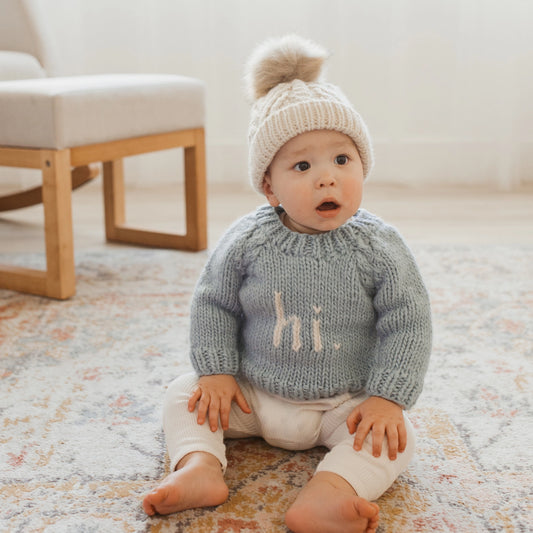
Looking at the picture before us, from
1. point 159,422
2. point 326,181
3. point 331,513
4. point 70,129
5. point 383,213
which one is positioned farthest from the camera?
point 383,213

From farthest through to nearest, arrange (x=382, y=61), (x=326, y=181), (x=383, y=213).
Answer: (x=382, y=61)
(x=383, y=213)
(x=326, y=181)

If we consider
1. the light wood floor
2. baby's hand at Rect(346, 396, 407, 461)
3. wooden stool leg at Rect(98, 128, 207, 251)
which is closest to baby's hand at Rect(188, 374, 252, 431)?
baby's hand at Rect(346, 396, 407, 461)

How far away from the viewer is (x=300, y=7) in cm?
238

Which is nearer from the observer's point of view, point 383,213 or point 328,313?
point 328,313

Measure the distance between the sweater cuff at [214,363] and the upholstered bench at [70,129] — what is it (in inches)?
24.2

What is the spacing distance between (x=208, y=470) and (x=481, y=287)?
85 centimetres

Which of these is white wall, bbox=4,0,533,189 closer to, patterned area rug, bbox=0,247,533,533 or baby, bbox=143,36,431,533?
patterned area rug, bbox=0,247,533,533

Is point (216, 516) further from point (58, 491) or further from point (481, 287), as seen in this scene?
point (481, 287)

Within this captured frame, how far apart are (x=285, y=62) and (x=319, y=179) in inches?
5.9

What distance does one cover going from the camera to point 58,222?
54.5 inches

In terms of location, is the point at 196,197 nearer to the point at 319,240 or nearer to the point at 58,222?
the point at 58,222

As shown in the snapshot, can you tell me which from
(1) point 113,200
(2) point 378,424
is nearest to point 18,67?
(1) point 113,200

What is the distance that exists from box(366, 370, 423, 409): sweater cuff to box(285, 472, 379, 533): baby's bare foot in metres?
0.12

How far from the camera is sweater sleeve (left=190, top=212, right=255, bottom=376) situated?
0.87 meters
